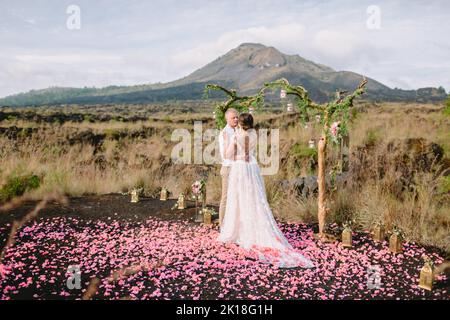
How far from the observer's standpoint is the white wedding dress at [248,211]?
6590mm

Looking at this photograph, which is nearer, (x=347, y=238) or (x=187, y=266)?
(x=187, y=266)

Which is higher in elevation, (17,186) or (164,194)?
(17,186)

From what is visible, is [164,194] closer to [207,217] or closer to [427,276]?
[207,217]

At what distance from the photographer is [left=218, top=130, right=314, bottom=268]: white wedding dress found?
6590mm

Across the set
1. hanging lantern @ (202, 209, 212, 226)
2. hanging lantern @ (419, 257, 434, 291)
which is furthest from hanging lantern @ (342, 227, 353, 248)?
hanging lantern @ (202, 209, 212, 226)

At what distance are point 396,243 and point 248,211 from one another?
87.7 inches

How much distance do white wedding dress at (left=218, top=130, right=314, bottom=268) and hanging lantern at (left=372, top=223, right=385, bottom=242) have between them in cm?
157

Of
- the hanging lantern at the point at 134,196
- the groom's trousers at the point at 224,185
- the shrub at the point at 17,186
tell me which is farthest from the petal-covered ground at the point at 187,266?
the shrub at the point at 17,186

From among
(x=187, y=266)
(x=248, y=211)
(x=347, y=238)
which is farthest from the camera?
(x=347, y=238)

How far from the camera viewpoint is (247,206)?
22.4 ft

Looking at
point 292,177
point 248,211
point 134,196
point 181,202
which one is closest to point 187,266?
point 248,211

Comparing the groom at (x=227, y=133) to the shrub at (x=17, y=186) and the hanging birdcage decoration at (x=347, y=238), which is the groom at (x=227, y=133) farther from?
the shrub at (x=17, y=186)

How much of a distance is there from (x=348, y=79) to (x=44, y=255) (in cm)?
18954

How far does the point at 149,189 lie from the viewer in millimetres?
10977
